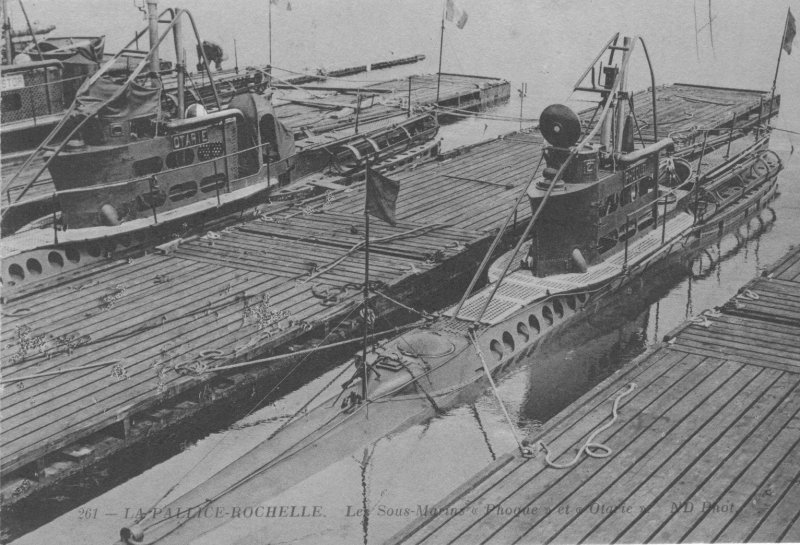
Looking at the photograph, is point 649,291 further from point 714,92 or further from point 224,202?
point 714,92

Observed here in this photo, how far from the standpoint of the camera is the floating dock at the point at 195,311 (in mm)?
18656

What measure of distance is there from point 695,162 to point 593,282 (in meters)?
16.0

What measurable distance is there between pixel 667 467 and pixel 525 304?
855cm

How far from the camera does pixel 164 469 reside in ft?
64.5

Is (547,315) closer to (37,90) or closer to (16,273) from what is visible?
(16,273)

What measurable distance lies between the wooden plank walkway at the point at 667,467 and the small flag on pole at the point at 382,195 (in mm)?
5089

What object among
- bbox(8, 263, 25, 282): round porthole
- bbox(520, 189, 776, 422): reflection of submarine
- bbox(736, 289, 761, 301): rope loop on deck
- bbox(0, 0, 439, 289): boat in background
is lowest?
bbox(520, 189, 776, 422): reflection of submarine

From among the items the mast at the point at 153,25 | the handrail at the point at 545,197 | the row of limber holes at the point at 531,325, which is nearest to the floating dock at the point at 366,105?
the mast at the point at 153,25

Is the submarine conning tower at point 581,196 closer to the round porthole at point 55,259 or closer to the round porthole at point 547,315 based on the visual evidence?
the round porthole at point 547,315

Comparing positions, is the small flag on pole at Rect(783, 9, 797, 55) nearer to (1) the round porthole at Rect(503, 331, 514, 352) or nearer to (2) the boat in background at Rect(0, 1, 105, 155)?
(1) the round porthole at Rect(503, 331, 514, 352)

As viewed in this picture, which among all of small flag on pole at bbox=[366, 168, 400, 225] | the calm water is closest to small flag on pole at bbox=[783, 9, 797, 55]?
the calm water

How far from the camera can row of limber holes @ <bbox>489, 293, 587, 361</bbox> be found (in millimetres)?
22547

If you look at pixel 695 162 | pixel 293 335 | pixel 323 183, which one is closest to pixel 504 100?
pixel 695 162

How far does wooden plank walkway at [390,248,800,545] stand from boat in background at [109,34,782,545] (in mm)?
1405
